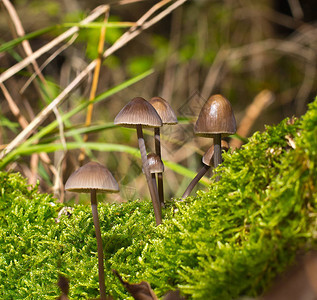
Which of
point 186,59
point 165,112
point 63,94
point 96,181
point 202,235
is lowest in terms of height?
point 202,235

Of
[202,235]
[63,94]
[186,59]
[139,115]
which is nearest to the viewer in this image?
[202,235]

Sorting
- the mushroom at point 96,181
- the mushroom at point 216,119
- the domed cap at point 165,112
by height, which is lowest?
the mushroom at point 96,181

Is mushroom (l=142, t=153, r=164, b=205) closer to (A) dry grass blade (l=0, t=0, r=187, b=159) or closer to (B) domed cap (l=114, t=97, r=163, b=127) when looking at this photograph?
(B) domed cap (l=114, t=97, r=163, b=127)

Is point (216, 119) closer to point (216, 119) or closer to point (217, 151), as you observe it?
point (216, 119)

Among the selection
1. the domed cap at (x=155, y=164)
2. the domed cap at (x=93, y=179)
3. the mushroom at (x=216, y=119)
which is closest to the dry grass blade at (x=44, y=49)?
the domed cap at (x=155, y=164)

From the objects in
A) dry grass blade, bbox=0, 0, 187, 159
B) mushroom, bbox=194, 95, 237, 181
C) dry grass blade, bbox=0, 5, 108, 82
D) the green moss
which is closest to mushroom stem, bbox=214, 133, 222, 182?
mushroom, bbox=194, 95, 237, 181

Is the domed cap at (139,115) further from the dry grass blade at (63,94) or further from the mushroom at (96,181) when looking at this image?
the dry grass blade at (63,94)

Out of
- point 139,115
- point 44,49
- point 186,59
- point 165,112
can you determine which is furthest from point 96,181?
point 186,59
